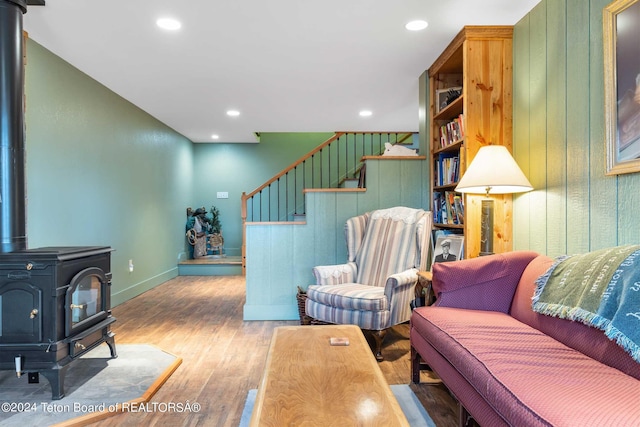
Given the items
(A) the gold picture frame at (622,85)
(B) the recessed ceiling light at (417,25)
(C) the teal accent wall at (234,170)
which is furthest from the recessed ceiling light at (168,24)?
(C) the teal accent wall at (234,170)

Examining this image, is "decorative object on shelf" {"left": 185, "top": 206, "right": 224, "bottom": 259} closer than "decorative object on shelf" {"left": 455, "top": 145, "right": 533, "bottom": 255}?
No

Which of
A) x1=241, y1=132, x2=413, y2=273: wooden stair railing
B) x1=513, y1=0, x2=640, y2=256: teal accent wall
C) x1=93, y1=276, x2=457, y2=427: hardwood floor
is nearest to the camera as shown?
x1=513, y1=0, x2=640, y2=256: teal accent wall

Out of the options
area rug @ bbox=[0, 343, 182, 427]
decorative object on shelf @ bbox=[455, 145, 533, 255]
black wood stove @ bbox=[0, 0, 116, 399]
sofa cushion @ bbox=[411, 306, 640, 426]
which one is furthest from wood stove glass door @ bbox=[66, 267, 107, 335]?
decorative object on shelf @ bbox=[455, 145, 533, 255]

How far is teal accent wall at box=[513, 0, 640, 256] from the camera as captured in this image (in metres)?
1.93

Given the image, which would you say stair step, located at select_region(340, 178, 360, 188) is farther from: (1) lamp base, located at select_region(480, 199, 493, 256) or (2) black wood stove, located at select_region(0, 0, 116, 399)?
(2) black wood stove, located at select_region(0, 0, 116, 399)

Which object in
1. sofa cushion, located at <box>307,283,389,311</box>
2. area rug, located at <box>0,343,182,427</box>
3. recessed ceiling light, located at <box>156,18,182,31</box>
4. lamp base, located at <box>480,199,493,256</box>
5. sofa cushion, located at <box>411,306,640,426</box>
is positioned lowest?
area rug, located at <box>0,343,182,427</box>

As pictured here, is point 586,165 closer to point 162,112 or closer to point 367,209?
point 367,209

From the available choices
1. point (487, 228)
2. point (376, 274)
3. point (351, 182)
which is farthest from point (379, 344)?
point (351, 182)

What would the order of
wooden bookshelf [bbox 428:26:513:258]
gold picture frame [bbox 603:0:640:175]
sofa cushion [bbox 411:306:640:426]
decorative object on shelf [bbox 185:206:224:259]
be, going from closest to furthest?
sofa cushion [bbox 411:306:640:426] → gold picture frame [bbox 603:0:640:175] → wooden bookshelf [bbox 428:26:513:258] → decorative object on shelf [bbox 185:206:224:259]

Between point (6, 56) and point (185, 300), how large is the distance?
127 inches

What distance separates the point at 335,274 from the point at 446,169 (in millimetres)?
1321

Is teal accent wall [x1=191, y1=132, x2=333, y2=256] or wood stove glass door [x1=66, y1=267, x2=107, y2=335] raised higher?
teal accent wall [x1=191, y1=132, x2=333, y2=256]

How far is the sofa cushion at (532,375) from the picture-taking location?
3.52ft

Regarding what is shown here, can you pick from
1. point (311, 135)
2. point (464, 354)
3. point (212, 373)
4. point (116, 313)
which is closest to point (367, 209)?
point (212, 373)
